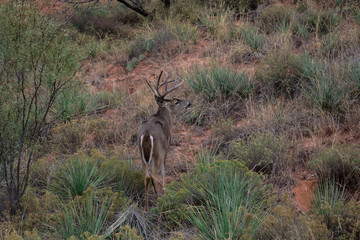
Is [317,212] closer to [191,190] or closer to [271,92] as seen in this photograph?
[191,190]

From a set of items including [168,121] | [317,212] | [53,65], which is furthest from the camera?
[168,121]

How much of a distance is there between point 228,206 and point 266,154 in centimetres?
198

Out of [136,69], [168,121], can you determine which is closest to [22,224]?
[168,121]

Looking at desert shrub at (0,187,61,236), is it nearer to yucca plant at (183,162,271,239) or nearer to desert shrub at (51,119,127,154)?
yucca plant at (183,162,271,239)

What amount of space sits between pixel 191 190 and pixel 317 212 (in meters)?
1.57

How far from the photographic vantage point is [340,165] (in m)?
5.58

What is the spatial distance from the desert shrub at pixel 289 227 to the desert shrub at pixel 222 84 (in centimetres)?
463

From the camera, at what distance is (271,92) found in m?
8.42

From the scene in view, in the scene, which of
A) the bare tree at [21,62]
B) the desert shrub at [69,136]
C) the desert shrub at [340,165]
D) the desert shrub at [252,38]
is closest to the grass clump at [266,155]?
the desert shrub at [340,165]

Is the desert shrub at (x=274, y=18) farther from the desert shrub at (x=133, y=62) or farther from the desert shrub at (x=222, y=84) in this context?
the desert shrub at (x=133, y=62)

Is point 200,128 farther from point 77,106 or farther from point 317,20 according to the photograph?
point 317,20

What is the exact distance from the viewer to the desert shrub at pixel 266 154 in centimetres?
614

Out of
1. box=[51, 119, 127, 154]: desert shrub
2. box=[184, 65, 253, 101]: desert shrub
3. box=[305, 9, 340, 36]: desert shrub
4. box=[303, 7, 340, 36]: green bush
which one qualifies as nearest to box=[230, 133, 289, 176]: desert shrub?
box=[184, 65, 253, 101]: desert shrub

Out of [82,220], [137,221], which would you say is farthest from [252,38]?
[82,220]
